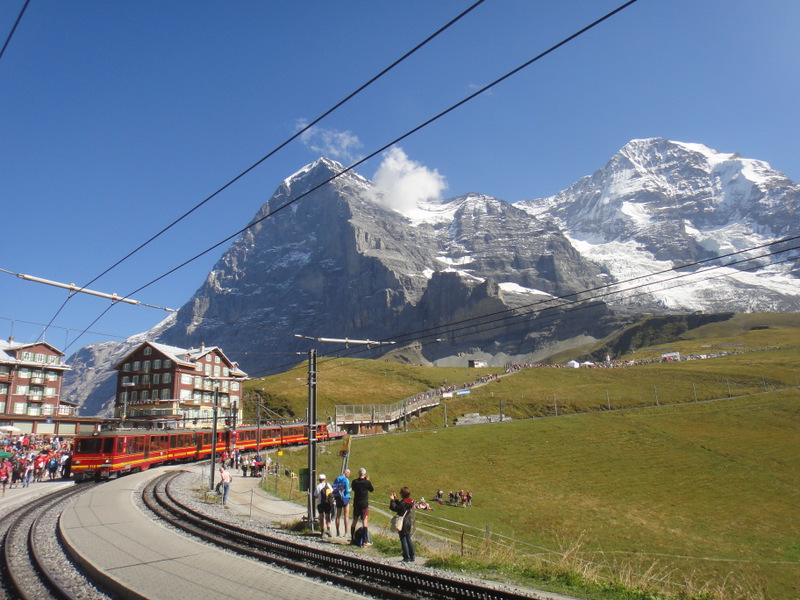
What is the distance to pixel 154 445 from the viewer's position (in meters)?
44.6

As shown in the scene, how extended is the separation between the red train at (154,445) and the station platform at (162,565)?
52.9 ft

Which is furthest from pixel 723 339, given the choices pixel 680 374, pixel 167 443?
pixel 167 443

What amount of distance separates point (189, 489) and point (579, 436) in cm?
4176

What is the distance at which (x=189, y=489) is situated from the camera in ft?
101

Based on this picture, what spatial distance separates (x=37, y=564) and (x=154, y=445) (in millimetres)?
33098

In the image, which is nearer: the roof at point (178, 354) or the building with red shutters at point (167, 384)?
the building with red shutters at point (167, 384)

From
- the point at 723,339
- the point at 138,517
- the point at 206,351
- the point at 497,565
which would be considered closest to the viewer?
the point at 497,565

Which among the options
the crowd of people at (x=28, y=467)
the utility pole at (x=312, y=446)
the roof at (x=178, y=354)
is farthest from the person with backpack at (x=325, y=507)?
the roof at (x=178, y=354)

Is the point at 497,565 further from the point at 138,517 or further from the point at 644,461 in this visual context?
the point at 644,461

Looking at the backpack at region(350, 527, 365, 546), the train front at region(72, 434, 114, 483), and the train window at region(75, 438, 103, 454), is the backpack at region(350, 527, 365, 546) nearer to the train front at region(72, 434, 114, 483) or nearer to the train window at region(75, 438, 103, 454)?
the train front at region(72, 434, 114, 483)

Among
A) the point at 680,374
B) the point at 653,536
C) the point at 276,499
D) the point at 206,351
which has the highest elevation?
the point at 206,351

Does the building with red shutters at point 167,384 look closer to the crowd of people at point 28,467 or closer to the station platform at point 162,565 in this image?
the crowd of people at point 28,467

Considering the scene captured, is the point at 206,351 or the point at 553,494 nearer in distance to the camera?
the point at 553,494

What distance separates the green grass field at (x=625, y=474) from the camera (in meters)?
23.9
